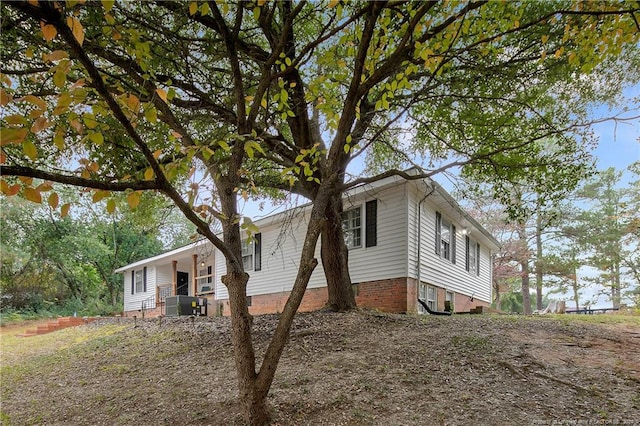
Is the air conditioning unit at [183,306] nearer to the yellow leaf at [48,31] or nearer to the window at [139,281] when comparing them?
the window at [139,281]

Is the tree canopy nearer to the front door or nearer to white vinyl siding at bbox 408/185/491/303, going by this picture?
white vinyl siding at bbox 408/185/491/303

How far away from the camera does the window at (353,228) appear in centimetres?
1126

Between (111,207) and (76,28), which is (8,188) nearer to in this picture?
(111,207)

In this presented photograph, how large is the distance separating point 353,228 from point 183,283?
1487 cm

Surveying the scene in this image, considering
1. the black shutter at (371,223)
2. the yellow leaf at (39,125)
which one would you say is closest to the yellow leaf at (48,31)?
the yellow leaf at (39,125)

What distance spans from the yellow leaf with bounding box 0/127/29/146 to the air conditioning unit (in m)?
12.8

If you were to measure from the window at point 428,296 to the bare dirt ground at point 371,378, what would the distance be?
10.8 ft

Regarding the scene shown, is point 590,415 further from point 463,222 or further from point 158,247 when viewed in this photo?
point 158,247

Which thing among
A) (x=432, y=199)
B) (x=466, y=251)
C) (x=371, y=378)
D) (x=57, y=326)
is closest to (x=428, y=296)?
(x=432, y=199)

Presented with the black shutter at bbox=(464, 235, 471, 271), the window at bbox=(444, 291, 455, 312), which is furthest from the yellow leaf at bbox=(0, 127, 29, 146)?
the black shutter at bbox=(464, 235, 471, 271)

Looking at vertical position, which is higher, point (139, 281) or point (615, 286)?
point (139, 281)

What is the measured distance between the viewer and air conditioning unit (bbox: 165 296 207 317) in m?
13.4

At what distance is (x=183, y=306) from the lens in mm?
13438

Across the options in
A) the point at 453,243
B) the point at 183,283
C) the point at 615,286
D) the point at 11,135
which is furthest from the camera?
the point at 183,283
